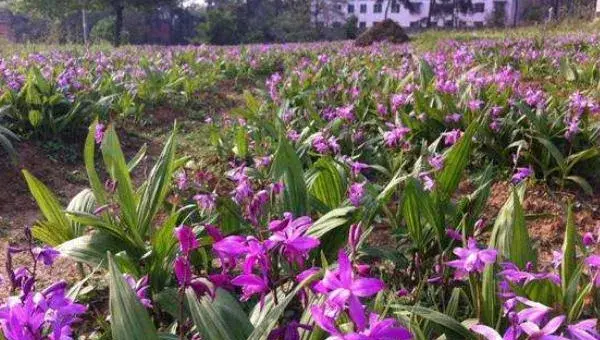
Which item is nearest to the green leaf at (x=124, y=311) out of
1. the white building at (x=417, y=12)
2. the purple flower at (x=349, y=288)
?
the purple flower at (x=349, y=288)

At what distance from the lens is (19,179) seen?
4.21 meters

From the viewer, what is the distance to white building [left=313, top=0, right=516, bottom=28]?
2153 inches

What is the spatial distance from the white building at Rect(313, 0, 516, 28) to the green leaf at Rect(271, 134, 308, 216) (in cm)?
4975

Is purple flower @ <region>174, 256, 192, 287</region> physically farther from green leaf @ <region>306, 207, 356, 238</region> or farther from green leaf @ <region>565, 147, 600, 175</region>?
green leaf @ <region>565, 147, 600, 175</region>

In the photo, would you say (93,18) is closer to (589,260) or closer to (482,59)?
(482,59)

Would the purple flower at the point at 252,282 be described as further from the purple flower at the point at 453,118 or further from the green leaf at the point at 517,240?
the purple flower at the point at 453,118

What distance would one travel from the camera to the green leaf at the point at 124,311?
45.8 inches

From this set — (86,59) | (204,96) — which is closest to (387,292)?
(204,96)

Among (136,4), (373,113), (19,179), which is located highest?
(136,4)

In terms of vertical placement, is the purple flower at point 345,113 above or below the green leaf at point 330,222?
above

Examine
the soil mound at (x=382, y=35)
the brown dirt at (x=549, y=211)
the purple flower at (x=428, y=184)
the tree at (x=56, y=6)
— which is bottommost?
the brown dirt at (x=549, y=211)

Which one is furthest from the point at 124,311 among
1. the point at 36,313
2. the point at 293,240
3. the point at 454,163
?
the point at 454,163

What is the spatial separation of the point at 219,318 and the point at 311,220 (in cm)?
32

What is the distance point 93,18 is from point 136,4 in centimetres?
2133
